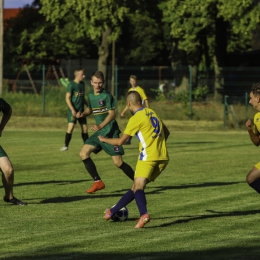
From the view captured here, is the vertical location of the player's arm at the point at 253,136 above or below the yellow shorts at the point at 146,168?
above

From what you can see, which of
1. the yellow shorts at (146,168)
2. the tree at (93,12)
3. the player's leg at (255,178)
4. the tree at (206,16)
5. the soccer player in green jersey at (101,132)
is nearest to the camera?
the yellow shorts at (146,168)

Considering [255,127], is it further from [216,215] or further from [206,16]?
[206,16]

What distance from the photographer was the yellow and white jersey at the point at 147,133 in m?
11.0

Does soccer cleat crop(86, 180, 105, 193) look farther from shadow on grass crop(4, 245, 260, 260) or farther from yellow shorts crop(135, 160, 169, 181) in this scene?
shadow on grass crop(4, 245, 260, 260)

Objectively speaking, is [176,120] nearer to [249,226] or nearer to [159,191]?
[159,191]

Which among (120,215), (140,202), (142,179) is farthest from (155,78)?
(140,202)

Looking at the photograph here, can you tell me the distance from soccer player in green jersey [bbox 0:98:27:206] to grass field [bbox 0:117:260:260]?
0.16 metres

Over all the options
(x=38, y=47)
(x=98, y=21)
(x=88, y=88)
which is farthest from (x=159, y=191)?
(x=38, y=47)

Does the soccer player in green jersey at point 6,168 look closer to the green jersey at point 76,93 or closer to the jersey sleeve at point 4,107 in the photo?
the jersey sleeve at point 4,107

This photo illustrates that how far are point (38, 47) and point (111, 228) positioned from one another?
53.5 m

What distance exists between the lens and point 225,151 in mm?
24422

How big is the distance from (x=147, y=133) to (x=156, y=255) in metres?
2.32

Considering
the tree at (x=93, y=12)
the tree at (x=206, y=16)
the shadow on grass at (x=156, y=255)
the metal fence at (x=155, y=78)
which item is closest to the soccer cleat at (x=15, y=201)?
the shadow on grass at (x=156, y=255)

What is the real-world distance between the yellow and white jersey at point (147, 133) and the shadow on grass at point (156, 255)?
1.96 meters
